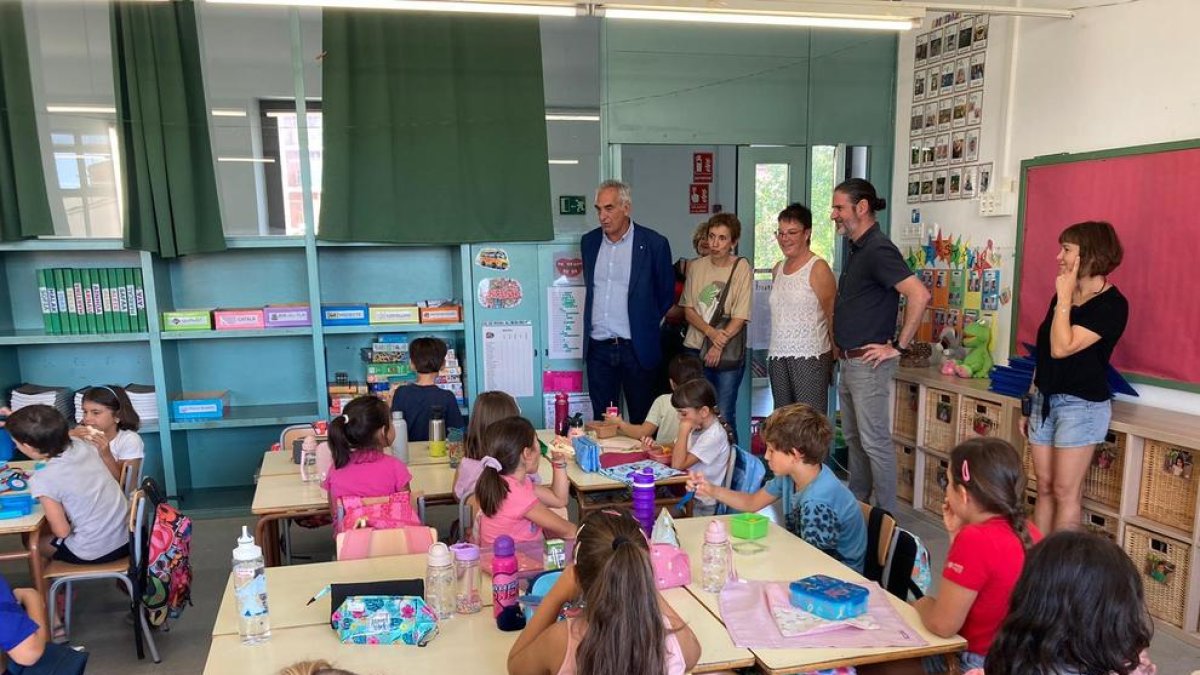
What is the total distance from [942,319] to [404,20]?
3809mm

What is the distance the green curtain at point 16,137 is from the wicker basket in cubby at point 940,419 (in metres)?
5.29

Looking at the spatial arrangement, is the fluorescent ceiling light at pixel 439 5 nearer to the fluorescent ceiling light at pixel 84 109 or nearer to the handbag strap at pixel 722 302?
the handbag strap at pixel 722 302

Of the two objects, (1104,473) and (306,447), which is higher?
(306,447)

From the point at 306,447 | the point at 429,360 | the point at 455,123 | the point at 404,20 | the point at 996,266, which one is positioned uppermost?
the point at 404,20

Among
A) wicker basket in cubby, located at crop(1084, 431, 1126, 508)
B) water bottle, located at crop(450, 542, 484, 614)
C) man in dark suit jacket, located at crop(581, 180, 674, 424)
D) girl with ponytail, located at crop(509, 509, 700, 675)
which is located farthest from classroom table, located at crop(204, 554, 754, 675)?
man in dark suit jacket, located at crop(581, 180, 674, 424)

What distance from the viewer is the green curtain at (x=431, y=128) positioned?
15.7ft

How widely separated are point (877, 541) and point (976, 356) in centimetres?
254

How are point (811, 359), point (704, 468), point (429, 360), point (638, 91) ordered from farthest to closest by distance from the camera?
point (638, 91) → point (811, 359) → point (429, 360) → point (704, 468)

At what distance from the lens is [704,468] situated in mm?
3416

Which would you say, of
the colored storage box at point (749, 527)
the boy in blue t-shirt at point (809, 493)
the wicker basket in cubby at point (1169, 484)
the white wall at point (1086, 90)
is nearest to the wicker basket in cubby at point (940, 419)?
the white wall at point (1086, 90)

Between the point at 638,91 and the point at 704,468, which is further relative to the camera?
the point at 638,91

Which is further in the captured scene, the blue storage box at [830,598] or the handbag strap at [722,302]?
the handbag strap at [722,302]

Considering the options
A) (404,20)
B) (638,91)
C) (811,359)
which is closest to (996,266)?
(811,359)

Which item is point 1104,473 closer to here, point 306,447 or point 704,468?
point 704,468
